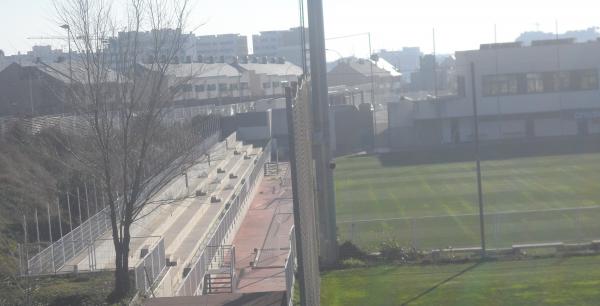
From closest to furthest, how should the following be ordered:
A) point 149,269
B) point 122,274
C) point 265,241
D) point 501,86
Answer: point 122,274 < point 149,269 < point 265,241 < point 501,86

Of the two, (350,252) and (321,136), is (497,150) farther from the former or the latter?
(321,136)

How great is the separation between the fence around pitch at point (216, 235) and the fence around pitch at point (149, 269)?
391 mm

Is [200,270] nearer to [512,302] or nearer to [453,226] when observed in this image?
[512,302]

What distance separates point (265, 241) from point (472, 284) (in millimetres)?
6915

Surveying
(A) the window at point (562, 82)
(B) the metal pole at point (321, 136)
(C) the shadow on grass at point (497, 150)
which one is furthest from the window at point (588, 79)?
(B) the metal pole at point (321, 136)

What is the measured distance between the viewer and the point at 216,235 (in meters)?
15.3

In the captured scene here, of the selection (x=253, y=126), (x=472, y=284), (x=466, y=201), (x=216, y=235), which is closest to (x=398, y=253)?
(x=472, y=284)

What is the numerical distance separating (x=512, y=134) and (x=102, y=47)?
27.8m

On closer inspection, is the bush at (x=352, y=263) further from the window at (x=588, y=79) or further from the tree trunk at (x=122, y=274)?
the window at (x=588, y=79)

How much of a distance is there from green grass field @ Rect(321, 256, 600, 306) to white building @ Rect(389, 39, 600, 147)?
76.0 feet

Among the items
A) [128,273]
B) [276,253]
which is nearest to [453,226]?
[276,253]

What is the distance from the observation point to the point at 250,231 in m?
19.9

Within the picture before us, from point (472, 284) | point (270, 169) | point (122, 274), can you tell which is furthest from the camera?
point (270, 169)

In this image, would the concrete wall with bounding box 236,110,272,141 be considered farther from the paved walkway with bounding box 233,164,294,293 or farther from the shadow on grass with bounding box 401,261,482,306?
the shadow on grass with bounding box 401,261,482,306
